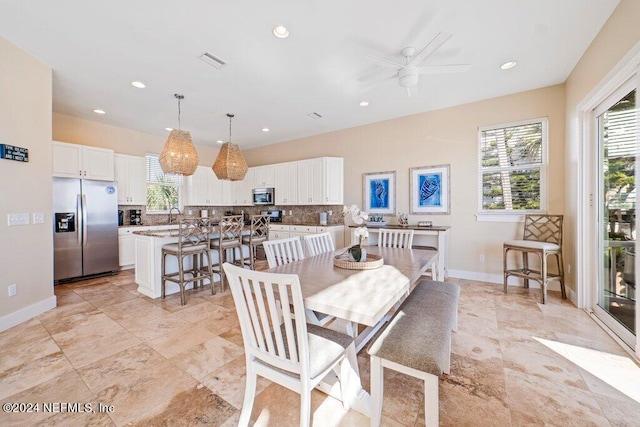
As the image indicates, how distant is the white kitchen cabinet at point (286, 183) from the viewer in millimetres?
5852

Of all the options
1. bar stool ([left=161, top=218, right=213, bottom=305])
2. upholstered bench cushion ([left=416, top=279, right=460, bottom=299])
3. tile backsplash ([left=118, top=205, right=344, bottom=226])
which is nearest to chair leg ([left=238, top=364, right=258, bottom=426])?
upholstered bench cushion ([left=416, top=279, right=460, bottom=299])

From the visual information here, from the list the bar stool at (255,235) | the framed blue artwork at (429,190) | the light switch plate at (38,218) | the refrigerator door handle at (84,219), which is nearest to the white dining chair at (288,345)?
the bar stool at (255,235)

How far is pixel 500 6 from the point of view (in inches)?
82.7

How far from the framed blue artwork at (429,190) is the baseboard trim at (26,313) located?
523 cm

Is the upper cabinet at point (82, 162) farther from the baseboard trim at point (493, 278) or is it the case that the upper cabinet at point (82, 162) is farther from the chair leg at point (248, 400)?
the baseboard trim at point (493, 278)

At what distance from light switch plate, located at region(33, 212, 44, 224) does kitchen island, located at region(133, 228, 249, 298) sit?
916 mm

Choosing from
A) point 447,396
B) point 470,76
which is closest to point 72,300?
point 447,396

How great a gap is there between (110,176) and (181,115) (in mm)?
1683

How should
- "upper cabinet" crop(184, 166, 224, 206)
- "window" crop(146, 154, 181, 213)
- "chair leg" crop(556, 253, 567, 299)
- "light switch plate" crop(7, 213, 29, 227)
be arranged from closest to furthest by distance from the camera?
"light switch plate" crop(7, 213, 29, 227) < "chair leg" crop(556, 253, 567, 299) < "window" crop(146, 154, 181, 213) < "upper cabinet" crop(184, 166, 224, 206)

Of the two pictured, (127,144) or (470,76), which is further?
(127,144)

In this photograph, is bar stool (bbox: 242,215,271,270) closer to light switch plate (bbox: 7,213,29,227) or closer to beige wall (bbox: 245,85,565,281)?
beige wall (bbox: 245,85,565,281)

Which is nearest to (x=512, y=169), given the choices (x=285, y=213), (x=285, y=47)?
(x=285, y=47)

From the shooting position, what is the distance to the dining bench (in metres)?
1.17

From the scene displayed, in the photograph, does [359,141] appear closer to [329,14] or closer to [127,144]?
[329,14]
